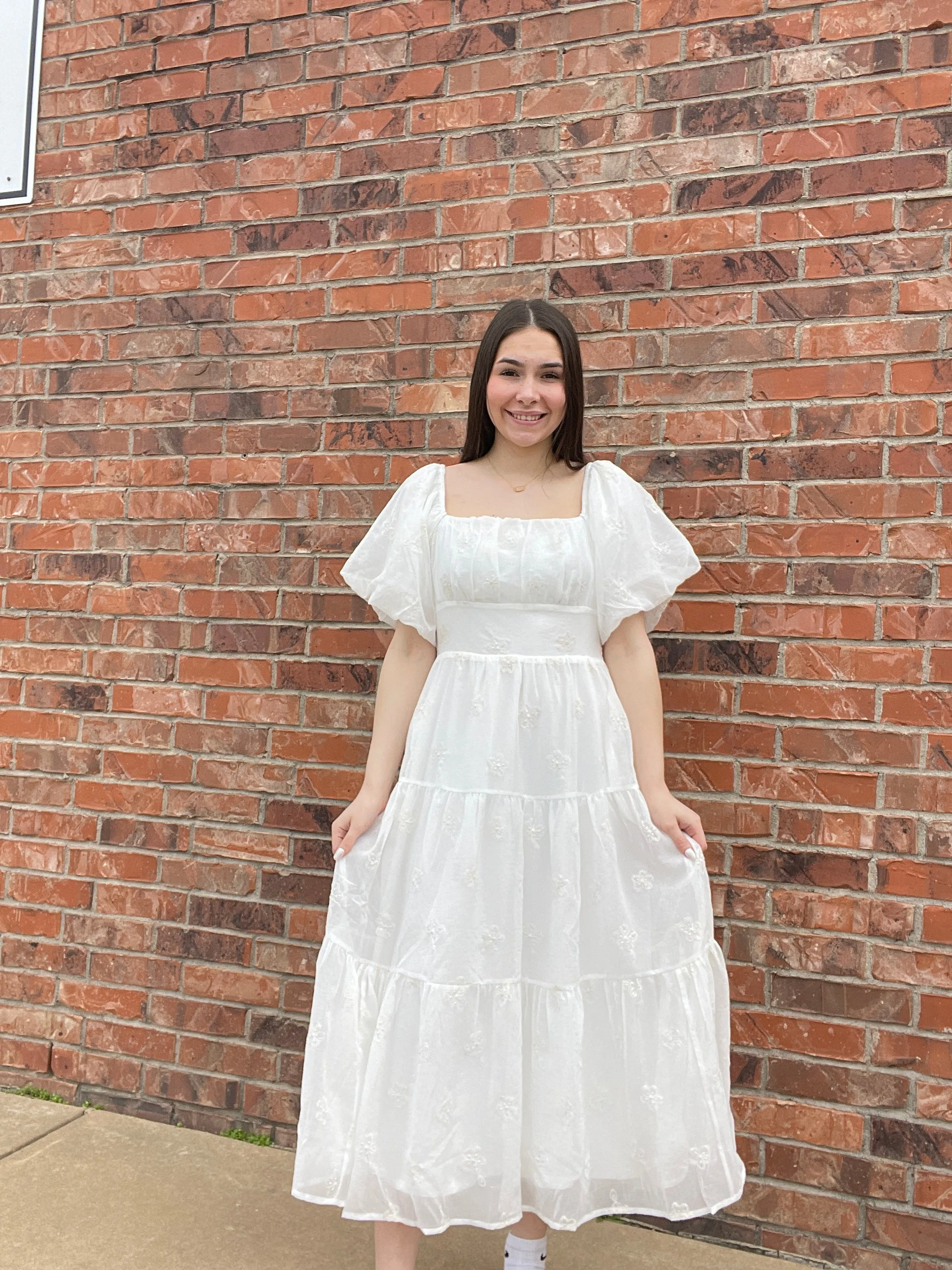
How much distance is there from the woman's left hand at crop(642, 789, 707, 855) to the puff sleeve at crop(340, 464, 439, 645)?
1.89 ft

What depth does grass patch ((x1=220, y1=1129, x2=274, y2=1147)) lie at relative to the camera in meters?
3.02

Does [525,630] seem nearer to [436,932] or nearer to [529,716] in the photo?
[529,716]

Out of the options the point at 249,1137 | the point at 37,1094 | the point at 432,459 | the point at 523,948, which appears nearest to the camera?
the point at 523,948

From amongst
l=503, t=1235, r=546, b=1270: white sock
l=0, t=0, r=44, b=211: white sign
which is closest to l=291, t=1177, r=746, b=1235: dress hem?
l=503, t=1235, r=546, b=1270: white sock

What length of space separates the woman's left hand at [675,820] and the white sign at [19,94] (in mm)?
2586

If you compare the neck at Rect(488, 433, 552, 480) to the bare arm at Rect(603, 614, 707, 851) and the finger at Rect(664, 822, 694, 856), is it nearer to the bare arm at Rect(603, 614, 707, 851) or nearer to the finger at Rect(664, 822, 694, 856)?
the bare arm at Rect(603, 614, 707, 851)

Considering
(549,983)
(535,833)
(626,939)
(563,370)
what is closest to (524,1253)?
(549,983)

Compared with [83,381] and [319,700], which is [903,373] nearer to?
[319,700]

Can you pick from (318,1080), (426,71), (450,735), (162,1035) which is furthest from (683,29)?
(162,1035)

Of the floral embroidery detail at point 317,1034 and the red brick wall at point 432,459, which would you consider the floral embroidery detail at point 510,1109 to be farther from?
the red brick wall at point 432,459

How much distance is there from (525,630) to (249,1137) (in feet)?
5.60

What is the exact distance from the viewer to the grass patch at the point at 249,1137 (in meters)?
3.02

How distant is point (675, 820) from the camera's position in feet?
7.36

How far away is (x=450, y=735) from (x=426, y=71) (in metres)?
1.80
